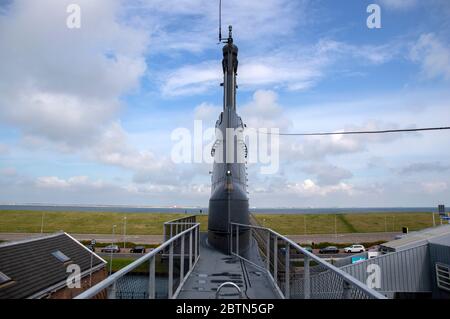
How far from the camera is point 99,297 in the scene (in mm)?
2844

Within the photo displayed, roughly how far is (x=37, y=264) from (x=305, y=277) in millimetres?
18061

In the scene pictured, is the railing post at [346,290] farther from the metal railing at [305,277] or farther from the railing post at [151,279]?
the railing post at [151,279]

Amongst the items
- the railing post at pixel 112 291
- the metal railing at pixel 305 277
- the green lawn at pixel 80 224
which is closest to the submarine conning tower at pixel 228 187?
the metal railing at pixel 305 277

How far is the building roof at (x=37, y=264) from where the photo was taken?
1455 centimetres

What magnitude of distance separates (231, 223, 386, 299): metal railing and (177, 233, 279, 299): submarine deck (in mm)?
276

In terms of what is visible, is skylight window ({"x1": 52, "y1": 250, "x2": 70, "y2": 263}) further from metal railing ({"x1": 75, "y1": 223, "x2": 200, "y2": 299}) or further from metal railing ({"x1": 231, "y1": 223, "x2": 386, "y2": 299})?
metal railing ({"x1": 231, "y1": 223, "x2": 386, "y2": 299})

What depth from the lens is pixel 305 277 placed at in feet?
16.1

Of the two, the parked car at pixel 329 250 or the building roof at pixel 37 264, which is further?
the parked car at pixel 329 250

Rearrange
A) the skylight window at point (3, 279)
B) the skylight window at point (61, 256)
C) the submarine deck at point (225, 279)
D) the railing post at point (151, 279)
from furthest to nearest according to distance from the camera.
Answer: the skylight window at point (61, 256)
the skylight window at point (3, 279)
the submarine deck at point (225, 279)
the railing post at point (151, 279)

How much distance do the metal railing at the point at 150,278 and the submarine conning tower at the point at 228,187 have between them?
2227 millimetres

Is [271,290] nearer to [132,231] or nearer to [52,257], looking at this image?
[52,257]

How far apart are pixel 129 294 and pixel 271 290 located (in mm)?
4233
